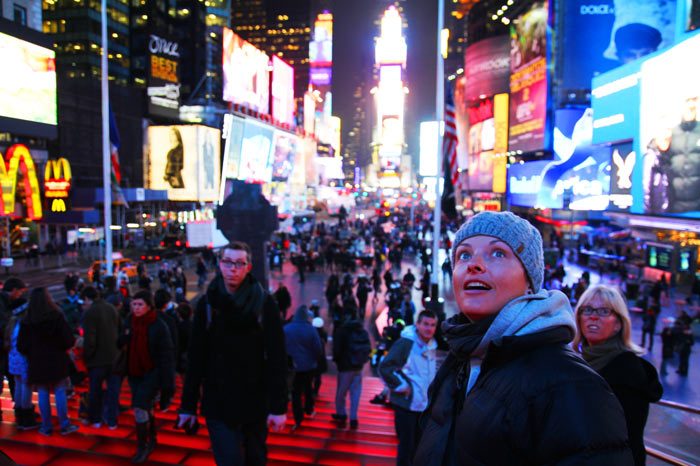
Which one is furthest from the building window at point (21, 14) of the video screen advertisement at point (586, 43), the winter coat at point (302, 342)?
the video screen advertisement at point (586, 43)

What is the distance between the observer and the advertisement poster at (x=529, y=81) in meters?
44.3

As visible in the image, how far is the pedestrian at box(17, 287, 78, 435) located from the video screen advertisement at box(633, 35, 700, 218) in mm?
20374

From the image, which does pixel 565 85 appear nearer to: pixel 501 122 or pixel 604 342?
pixel 501 122

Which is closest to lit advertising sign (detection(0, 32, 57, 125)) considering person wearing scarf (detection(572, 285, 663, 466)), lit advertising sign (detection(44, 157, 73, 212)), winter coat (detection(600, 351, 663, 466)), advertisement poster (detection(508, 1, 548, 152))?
lit advertising sign (detection(44, 157, 73, 212))

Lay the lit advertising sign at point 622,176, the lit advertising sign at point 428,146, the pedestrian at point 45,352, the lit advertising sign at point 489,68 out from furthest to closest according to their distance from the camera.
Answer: the lit advertising sign at point 489,68
the lit advertising sign at point 428,146
the lit advertising sign at point 622,176
the pedestrian at point 45,352

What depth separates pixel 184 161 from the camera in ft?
156

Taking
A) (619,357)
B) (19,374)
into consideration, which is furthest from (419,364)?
(19,374)

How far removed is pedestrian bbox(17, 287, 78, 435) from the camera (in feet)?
17.2

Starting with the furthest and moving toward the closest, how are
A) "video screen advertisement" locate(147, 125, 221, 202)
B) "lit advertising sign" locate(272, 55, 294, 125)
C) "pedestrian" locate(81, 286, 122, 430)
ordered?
1. "lit advertising sign" locate(272, 55, 294, 125)
2. "video screen advertisement" locate(147, 125, 221, 202)
3. "pedestrian" locate(81, 286, 122, 430)

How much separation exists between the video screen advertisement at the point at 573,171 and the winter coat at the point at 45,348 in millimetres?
35446

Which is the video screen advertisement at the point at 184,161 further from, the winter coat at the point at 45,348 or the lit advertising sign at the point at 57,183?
the winter coat at the point at 45,348

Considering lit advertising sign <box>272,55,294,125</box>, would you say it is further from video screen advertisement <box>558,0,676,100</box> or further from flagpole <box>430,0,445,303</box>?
flagpole <box>430,0,445,303</box>

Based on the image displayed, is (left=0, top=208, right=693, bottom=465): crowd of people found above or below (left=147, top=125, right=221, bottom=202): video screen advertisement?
below

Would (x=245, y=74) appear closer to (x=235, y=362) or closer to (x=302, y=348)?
(x=302, y=348)
